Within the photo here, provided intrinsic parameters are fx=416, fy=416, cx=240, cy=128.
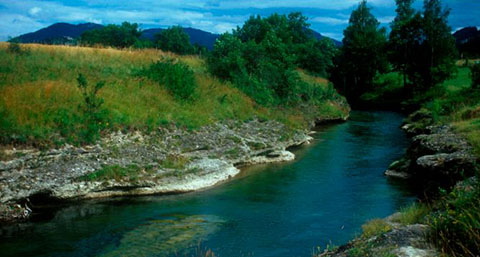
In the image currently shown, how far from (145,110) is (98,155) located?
606cm

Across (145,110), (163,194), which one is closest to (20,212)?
(163,194)

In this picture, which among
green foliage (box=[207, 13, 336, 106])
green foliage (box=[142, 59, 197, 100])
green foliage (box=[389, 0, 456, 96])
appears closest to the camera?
green foliage (box=[142, 59, 197, 100])

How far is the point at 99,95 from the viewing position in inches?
1017

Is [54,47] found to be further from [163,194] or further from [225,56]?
[163,194]

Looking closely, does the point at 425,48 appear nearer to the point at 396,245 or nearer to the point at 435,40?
the point at 435,40

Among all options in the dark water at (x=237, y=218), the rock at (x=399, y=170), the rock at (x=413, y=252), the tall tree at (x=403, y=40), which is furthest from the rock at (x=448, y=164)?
the tall tree at (x=403, y=40)

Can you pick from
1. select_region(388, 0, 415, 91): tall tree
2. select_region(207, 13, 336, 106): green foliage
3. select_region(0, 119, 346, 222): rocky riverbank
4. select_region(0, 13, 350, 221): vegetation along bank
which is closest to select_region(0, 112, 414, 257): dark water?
select_region(0, 119, 346, 222): rocky riverbank

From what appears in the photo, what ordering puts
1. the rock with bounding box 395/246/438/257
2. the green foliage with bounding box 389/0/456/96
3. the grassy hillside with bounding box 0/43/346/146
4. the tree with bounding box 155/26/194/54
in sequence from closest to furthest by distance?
1. the rock with bounding box 395/246/438/257
2. the grassy hillside with bounding box 0/43/346/146
3. the green foliage with bounding box 389/0/456/96
4. the tree with bounding box 155/26/194/54

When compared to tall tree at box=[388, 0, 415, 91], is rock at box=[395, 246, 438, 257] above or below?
below

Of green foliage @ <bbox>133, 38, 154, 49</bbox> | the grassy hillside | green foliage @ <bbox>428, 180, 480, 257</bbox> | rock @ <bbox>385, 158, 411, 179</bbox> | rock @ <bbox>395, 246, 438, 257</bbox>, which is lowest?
rock @ <bbox>385, 158, 411, 179</bbox>

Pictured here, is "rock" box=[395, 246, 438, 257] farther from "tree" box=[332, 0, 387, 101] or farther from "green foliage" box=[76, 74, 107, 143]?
"tree" box=[332, 0, 387, 101]

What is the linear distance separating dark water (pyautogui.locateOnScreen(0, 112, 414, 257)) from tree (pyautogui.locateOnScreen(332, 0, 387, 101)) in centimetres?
6102

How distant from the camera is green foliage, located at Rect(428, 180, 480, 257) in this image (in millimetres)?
8055

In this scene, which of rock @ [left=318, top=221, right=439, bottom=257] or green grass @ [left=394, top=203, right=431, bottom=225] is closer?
rock @ [left=318, top=221, right=439, bottom=257]
